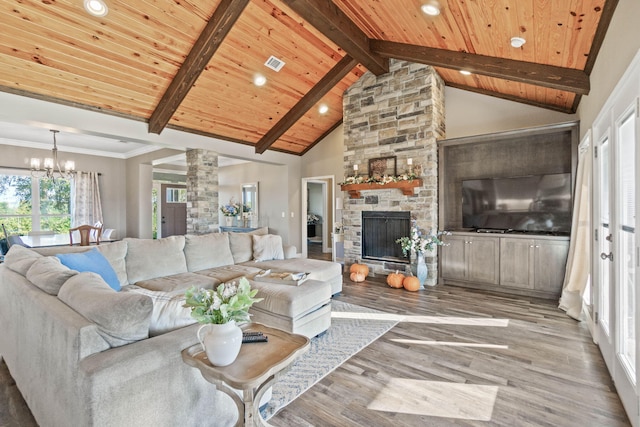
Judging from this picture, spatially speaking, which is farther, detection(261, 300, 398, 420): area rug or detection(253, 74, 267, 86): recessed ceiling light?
detection(253, 74, 267, 86): recessed ceiling light

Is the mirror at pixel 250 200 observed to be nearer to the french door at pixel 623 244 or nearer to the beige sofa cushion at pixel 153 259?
the beige sofa cushion at pixel 153 259

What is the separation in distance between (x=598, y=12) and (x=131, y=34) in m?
4.59

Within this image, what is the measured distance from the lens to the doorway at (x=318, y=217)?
7957mm

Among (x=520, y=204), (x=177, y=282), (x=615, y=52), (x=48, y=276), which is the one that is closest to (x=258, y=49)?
(x=177, y=282)

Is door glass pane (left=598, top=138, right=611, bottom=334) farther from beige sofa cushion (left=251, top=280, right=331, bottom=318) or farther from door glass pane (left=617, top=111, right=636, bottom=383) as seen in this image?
beige sofa cushion (left=251, top=280, right=331, bottom=318)

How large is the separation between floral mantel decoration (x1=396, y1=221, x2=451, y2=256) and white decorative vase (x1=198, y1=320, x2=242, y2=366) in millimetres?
4175

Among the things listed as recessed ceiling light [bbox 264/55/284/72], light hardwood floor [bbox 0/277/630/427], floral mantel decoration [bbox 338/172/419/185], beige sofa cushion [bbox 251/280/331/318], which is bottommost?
light hardwood floor [bbox 0/277/630/427]

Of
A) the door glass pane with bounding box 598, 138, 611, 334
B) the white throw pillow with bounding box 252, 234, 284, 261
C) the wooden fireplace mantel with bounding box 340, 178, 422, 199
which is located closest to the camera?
the door glass pane with bounding box 598, 138, 611, 334

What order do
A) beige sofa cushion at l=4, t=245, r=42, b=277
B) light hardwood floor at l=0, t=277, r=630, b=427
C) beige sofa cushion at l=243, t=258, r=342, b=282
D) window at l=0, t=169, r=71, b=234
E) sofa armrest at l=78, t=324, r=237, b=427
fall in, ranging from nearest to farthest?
sofa armrest at l=78, t=324, r=237, b=427, light hardwood floor at l=0, t=277, r=630, b=427, beige sofa cushion at l=4, t=245, r=42, b=277, beige sofa cushion at l=243, t=258, r=342, b=282, window at l=0, t=169, r=71, b=234

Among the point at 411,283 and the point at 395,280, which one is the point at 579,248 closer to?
the point at 411,283

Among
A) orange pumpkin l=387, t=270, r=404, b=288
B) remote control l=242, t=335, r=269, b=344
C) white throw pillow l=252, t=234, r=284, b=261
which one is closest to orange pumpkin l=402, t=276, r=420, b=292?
orange pumpkin l=387, t=270, r=404, b=288

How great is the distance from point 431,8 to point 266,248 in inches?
147

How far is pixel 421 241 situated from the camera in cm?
515

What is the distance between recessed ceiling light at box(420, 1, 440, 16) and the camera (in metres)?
3.22
